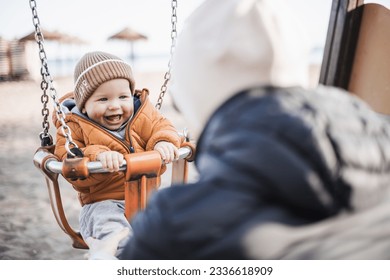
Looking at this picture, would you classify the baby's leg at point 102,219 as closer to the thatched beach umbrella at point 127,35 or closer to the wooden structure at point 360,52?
the wooden structure at point 360,52

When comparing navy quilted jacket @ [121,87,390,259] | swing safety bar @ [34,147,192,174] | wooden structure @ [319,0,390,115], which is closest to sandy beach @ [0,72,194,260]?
swing safety bar @ [34,147,192,174]

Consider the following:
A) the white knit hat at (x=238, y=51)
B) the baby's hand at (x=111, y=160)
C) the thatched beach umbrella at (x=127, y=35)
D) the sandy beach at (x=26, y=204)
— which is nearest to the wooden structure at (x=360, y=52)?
the baby's hand at (x=111, y=160)

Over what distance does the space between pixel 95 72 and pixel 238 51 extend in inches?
26.0

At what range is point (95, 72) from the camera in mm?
919

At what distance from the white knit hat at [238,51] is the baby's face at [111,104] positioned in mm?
598

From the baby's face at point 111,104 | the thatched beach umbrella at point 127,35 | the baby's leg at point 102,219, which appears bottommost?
the baby's leg at point 102,219

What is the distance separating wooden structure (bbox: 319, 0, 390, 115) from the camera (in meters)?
0.91

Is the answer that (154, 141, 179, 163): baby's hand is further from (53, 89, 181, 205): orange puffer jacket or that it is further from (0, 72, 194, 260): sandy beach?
(0, 72, 194, 260): sandy beach

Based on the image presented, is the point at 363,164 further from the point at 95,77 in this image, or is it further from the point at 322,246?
the point at 95,77

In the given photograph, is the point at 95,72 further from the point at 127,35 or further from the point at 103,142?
the point at 127,35

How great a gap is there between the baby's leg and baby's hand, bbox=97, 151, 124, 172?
13cm

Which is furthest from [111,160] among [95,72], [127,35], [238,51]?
[127,35]

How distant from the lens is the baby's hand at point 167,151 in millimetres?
828
